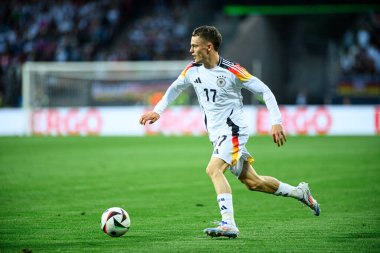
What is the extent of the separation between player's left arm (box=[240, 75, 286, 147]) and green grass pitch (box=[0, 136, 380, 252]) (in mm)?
1074

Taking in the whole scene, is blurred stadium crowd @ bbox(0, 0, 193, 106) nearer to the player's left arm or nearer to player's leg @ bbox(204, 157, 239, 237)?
the player's left arm

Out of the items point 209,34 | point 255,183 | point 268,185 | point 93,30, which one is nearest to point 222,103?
point 209,34

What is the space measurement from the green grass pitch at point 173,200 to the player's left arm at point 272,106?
1.07 metres

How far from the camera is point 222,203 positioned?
8.09m

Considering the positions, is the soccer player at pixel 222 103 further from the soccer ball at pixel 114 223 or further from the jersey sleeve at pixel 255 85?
the soccer ball at pixel 114 223

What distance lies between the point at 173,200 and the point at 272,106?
4.20m

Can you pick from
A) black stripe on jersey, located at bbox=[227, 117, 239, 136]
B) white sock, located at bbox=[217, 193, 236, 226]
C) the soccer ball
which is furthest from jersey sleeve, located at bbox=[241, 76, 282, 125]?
the soccer ball

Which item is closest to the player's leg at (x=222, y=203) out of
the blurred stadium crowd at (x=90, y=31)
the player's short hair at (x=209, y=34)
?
the player's short hair at (x=209, y=34)

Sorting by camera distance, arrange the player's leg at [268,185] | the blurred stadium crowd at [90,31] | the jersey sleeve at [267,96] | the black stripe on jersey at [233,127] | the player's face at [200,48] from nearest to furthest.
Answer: the jersey sleeve at [267,96] < the player's face at [200,48] < the black stripe on jersey at [233,127] < the player's leg at [268,185] < the blurred stadium crowd at [90,31]

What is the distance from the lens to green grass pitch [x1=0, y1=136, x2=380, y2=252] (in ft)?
26.0

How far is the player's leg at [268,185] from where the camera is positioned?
8.59m

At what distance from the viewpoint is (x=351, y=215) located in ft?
33.2

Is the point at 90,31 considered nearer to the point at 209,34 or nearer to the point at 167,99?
the point at 167,99

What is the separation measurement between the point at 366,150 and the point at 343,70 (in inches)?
410
